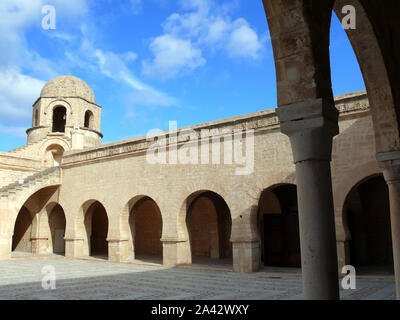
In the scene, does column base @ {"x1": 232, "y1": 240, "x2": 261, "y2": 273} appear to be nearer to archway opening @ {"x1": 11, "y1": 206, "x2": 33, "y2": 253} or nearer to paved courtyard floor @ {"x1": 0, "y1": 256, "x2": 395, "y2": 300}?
paved courtyard floor @ {"x1": 0, "y1": 256, "x2": 395, "y2": 300}

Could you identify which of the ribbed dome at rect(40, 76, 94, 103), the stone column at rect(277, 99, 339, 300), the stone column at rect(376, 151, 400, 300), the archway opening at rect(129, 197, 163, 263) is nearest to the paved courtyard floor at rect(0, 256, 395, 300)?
the stone column at rect(376, 151, 400, 300)

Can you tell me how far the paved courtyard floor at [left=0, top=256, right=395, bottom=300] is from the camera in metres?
8.62

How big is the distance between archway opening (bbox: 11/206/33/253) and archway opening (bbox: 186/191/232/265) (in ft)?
32.0

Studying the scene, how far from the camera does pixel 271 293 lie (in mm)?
8867

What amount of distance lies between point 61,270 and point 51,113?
16096 millimetres

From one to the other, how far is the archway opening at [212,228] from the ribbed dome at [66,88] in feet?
47.6

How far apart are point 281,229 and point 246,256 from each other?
269 centimetres

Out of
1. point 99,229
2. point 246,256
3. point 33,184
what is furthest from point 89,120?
point 246,256

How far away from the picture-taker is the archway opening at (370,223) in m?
14.3

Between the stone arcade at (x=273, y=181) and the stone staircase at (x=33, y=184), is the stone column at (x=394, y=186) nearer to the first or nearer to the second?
the stone arcade at (x=273, y=181)

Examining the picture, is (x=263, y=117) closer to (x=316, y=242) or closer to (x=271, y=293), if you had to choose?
(x=271, y=293)

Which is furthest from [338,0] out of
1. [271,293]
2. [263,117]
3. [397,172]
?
[263,117]

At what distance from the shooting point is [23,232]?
868 inches

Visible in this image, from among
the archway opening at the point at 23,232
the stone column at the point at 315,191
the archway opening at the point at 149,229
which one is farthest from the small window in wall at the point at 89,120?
the stone column at the point at 315,191
